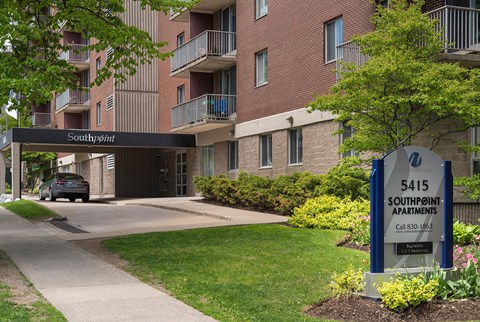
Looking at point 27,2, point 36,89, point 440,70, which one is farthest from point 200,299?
point 27,2

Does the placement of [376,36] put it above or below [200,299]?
above

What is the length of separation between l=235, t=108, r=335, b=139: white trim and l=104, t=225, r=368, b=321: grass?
23.5 feet

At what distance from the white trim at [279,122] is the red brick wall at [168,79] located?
7340 mm

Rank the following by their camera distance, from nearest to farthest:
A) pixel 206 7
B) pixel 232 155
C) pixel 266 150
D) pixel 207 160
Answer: pixel 266 150 < pixel 232 155 < pixel 206 7 < pixel 207 160

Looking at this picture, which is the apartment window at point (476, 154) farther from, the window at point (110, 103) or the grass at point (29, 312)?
the window at point (110, 103)

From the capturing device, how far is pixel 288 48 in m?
23.9

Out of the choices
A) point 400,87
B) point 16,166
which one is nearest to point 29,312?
point 400,87

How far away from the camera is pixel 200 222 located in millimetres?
18531

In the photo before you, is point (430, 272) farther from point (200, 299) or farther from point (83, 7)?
point (83, 7)

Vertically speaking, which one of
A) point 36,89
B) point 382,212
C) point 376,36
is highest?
point 376,36

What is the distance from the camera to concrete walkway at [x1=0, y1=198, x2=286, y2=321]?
293 inches

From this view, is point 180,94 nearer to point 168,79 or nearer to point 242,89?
point 168,79

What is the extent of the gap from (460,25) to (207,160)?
59.1ft

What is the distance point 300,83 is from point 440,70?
938cm
